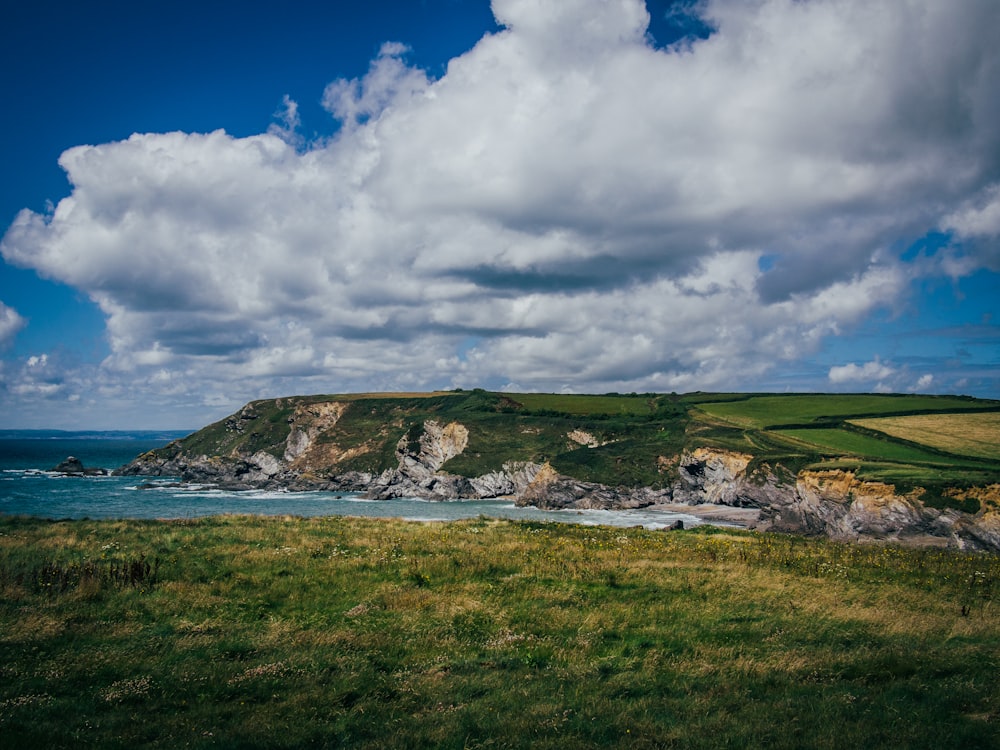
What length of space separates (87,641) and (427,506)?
91.8 m

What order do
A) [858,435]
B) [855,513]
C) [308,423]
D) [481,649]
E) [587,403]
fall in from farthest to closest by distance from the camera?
[587,403] → [308,423] → [858,435] → [855,513] → [481,649]

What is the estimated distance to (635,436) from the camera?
415 ft

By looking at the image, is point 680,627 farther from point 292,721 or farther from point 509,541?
point 509,541

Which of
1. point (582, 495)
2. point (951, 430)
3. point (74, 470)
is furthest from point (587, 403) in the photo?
point (74, 470)

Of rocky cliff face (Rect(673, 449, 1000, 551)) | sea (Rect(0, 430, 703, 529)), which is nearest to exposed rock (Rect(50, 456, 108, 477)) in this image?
sea (Rect(0, 430, 703, 529))

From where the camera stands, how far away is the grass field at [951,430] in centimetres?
8407

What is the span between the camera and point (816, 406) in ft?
422

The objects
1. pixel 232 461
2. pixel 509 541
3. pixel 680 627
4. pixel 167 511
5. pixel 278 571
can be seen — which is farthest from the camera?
pixel 232 461

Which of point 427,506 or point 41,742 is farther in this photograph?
point 427,506

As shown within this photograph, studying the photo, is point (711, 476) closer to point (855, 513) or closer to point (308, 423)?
point (855, 513)

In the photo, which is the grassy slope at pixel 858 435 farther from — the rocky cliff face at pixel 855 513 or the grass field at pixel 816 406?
the rocky cliff face at pixel 855 513

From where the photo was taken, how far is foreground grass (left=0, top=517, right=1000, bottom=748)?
27.7ft

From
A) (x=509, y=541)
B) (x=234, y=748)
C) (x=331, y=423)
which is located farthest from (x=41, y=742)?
(x=331, y=423)

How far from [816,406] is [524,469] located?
224ft
